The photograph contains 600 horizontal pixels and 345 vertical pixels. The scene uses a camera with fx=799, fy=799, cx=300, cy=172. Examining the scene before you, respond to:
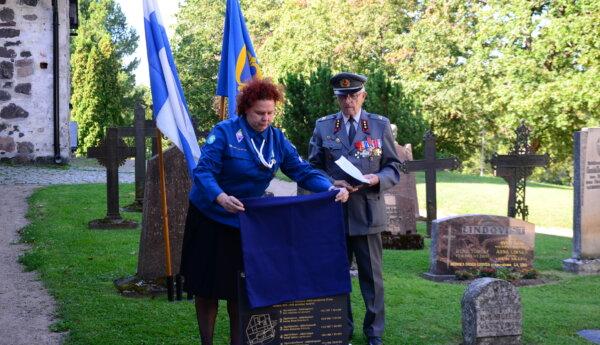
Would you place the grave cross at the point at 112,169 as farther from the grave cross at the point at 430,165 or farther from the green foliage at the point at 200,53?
the green foliage at the point at 200,53

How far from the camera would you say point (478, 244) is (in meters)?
9.16

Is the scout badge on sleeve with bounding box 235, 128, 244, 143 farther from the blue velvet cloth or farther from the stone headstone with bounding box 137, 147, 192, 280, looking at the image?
the stone headstone with bounding box 137, 147, 192, 280

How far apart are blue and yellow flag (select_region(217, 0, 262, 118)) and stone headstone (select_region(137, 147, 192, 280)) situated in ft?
2.51

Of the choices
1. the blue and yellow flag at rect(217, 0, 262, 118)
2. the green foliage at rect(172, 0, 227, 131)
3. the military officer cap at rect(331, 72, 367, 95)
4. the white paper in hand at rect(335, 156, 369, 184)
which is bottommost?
the white paper in hand at rect(335, 156, 369, 184)

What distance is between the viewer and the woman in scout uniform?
4879 millimetres

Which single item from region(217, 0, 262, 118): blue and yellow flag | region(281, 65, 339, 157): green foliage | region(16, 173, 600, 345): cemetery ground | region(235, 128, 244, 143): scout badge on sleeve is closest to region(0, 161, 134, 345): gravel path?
region(16, 173, 600, 345): cemetery ground

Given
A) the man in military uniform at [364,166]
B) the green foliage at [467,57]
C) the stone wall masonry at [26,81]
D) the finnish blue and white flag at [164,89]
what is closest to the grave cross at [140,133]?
the finnish blue and white flag at [164,89]

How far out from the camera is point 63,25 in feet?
62.5

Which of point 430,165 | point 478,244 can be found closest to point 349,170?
point 478,244

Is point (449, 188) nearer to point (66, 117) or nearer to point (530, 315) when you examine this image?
point (66, 117)

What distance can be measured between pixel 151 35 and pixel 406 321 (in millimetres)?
3241

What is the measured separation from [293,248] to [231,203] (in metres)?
0.48

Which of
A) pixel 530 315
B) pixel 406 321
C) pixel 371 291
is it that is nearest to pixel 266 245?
pixel 371 291

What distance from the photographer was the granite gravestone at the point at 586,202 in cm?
1003
